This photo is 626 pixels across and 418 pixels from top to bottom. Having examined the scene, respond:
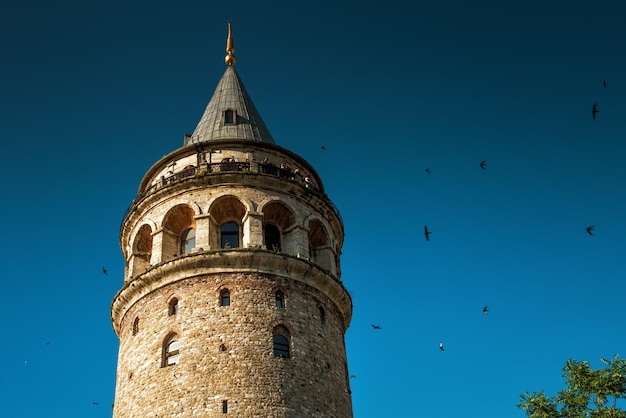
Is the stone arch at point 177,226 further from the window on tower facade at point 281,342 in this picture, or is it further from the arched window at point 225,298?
the window on tower facade at point 281,342

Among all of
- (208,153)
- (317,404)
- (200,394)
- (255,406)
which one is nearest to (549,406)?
(317,404)

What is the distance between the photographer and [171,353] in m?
29.0

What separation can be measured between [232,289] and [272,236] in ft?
14.6

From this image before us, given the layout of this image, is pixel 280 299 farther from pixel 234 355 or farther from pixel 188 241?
pixel 188 241

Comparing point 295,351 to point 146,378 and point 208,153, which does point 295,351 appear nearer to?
point 146,378

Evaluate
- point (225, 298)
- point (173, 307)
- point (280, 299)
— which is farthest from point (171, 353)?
point (280, 299)

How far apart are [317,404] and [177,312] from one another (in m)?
6.36

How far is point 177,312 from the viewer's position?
29.8 m

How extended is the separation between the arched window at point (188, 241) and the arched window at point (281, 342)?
5.62 metres

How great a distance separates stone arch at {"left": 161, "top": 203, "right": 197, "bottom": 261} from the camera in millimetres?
32750

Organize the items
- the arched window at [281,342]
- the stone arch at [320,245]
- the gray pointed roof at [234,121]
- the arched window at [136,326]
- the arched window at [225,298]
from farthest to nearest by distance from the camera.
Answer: the gray pointed roof at [234,121] < the stone arch at [320,245] < the arched window at [136,326] < the arched window at [225,298] < the arched window at [281,342]

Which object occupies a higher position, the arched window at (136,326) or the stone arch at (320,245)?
A: the stone arch at (320,245)

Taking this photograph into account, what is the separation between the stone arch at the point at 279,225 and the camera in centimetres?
3303

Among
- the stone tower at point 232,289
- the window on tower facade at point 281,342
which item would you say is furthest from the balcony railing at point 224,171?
the window on tower facade at point 281,342
